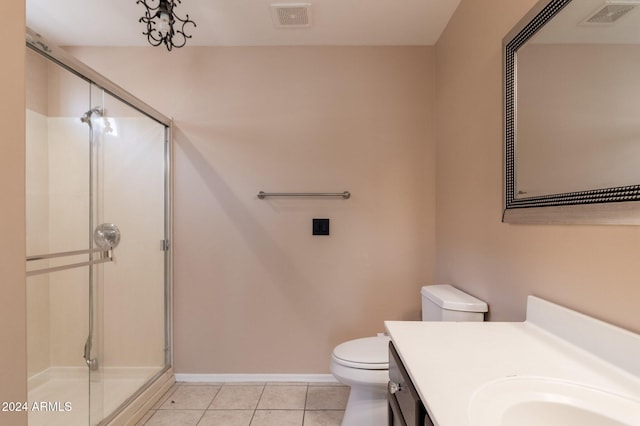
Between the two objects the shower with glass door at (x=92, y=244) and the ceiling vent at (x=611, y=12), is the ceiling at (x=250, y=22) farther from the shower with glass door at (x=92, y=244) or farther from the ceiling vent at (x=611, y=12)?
the ceiling vent at (x=611, y=12)

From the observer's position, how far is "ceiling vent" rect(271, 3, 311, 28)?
5.37ft

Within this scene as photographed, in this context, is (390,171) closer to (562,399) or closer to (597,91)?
(597,91)

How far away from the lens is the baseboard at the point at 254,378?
1.98 m

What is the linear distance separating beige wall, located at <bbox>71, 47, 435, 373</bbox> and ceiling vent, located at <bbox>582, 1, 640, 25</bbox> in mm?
1217

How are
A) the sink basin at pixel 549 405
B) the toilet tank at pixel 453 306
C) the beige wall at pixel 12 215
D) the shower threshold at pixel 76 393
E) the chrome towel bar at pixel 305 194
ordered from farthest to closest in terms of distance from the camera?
the chrome towel bar at pixel 305 194, the shower threshold at pixel 76 393, the toilet tank at pixel 453 306, the beige wall at pixel 12 215, the sink basin at pixel 549 405

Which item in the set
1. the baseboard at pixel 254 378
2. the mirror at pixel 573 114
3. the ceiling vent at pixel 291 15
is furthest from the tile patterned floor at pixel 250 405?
the ceiling vent at pixel 291 15

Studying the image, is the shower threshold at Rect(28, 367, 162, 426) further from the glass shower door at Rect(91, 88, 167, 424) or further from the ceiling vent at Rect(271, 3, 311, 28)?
the ceiling vent at Rect(271, 3, 311, 28)

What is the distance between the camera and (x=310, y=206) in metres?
1.99

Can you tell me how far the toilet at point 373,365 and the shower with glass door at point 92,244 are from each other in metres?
1.23

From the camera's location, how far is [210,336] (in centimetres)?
200

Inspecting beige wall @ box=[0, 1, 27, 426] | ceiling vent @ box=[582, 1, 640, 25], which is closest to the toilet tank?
ceiling vent @ box=[582, 1, 640, 25]

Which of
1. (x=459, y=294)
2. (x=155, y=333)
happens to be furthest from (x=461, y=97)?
(x=155, y=333)

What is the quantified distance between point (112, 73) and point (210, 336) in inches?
76.5

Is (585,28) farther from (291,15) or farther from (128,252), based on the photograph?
(128,252)
